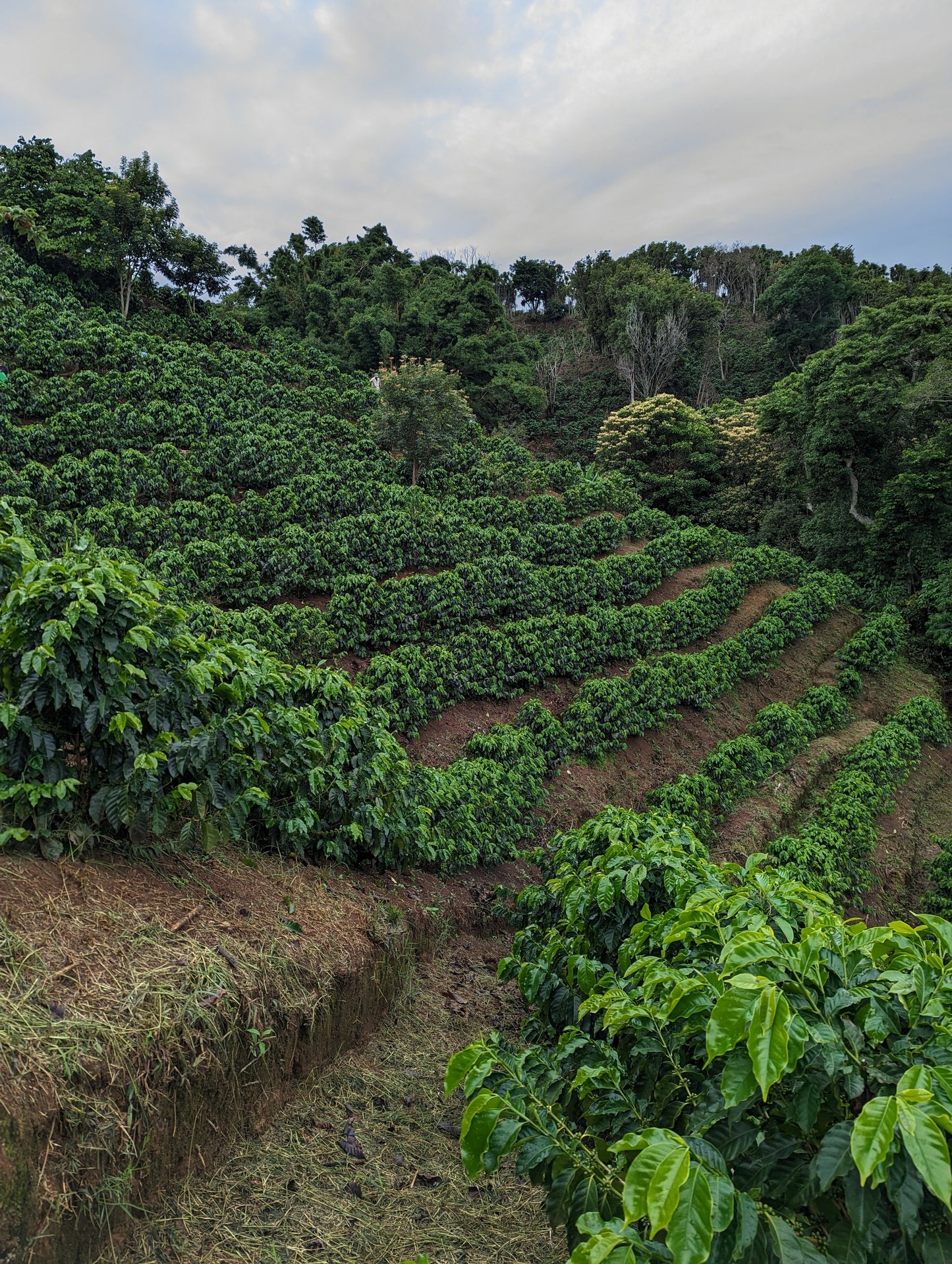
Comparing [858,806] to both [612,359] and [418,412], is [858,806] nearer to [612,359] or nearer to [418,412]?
[418,412]

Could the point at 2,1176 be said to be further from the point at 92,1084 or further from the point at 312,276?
the point at 312,276

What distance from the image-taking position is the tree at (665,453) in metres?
18.7

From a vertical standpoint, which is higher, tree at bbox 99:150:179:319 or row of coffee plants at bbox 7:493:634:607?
tree at bbox 99:150:179:319

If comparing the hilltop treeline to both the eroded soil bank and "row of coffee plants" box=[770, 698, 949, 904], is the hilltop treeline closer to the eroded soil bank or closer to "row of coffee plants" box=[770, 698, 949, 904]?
"row of coffee plants" box=[770, 698, 949, 904]

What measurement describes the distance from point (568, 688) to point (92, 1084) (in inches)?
350

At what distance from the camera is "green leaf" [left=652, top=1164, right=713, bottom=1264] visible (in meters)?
1.07

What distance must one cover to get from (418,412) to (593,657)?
729 centimetres

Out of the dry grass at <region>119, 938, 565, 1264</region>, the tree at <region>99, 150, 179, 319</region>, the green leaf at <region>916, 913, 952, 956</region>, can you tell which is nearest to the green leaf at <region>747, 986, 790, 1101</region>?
the green leaf at <region>916, 913, 952, 956</region>

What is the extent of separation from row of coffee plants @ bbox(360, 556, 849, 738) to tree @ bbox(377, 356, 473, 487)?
5997mm

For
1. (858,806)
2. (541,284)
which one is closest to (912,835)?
Result: (858,806)

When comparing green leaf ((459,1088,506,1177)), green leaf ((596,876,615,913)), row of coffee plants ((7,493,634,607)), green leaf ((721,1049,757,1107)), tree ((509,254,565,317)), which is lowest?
green leaf ((459,1088,506,1177))

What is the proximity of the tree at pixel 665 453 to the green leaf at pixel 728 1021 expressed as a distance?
18238mm

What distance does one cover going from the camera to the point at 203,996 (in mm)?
2350

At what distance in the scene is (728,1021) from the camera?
126 cm
